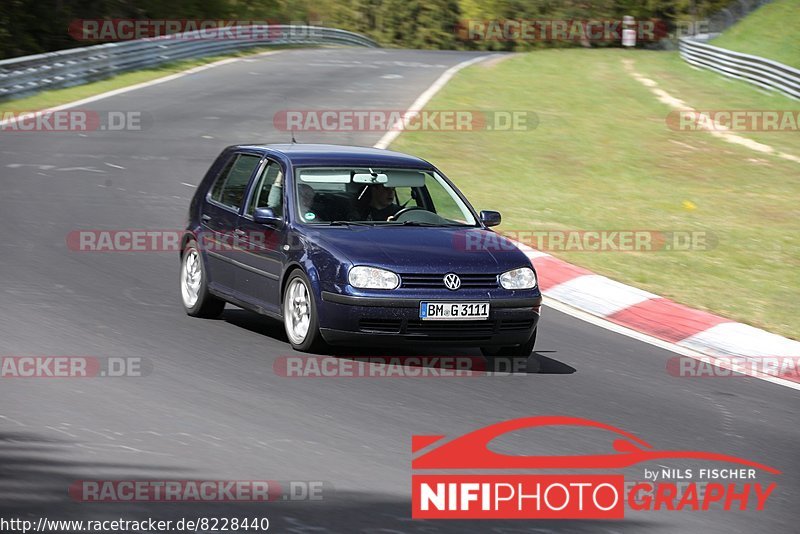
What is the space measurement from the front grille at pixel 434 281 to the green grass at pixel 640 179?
11.2 ft

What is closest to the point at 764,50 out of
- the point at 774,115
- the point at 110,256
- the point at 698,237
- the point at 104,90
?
the point at 774,115

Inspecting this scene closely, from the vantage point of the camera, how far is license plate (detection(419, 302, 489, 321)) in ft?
31.0

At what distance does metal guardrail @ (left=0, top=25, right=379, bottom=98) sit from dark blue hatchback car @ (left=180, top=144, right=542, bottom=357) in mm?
17667

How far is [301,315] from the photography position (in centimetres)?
984

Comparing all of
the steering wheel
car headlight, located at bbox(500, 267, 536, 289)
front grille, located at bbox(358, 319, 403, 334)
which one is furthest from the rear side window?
car headlight, located at bbox(500, 267, 536, 289)

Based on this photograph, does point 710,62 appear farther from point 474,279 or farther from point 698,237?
point 474,279

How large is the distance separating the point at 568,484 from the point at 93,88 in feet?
83.9

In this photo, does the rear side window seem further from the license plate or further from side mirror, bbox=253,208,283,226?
the license plate

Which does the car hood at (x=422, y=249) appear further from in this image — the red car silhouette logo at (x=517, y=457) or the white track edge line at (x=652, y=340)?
the red car silhouette logo at (x=517, y=457)

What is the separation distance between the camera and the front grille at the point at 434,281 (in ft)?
31.1

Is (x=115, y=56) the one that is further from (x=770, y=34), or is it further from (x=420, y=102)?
(x=770, y=34)

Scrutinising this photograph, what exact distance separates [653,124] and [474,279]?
19040 millimetres

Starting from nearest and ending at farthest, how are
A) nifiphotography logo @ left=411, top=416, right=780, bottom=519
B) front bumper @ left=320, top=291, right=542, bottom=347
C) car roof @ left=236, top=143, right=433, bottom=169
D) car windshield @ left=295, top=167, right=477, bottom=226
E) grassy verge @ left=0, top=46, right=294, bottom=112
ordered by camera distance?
nifiphotography logo @ left=411, top=416, right=780, bottom=519 < front bumper @ left=320, top=291, right=542, bottom=347 < car windshield @ left=295, top=167, right=477, bottom=226 < car roof @ left=236, top=143, right=433, bottom=169 < grassy verge @ left=0, top=46, right=294, bottom=112

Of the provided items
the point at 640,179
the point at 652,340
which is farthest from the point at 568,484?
the point at 640,179
